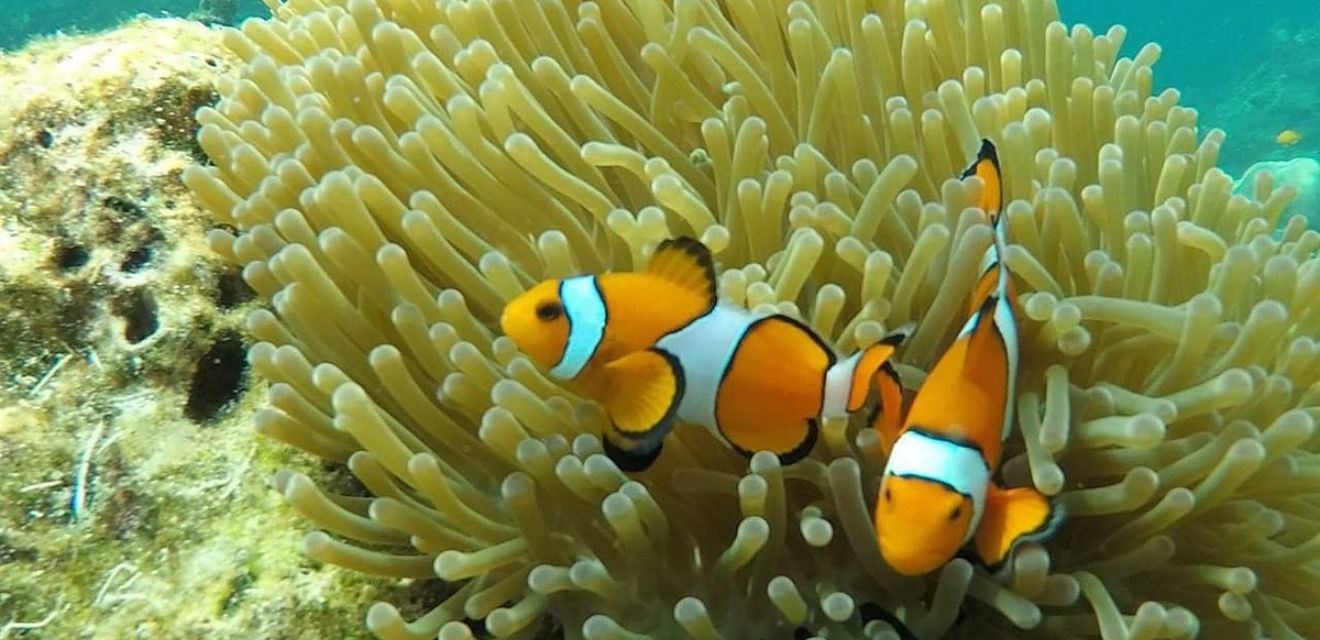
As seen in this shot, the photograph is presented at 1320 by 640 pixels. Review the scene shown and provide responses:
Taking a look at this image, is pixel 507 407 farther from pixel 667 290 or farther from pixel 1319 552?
pixel 1319 552

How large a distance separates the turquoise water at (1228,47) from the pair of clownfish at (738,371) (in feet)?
25.3

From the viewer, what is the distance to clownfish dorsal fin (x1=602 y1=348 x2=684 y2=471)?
106cm

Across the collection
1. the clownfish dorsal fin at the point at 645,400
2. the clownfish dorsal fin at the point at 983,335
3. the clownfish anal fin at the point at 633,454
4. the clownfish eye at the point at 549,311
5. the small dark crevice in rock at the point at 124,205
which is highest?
the clownfish dorsal fin at the point at 983,335

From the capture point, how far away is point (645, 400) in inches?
42.0

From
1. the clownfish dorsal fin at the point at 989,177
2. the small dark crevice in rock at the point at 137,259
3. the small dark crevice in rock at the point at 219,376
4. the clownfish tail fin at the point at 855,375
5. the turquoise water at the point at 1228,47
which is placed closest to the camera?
the clownfish tail fin at the point at 855,375

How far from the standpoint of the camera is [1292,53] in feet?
45.5

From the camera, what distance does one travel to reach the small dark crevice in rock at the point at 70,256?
1656 mm

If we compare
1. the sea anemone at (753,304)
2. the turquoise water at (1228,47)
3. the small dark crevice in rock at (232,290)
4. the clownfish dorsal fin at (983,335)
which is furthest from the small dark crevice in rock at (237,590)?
the turquoise water at (1228,47)

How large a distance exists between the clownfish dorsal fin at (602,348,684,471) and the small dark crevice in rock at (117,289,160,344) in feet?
2.92

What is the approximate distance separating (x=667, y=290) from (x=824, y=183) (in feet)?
1.19

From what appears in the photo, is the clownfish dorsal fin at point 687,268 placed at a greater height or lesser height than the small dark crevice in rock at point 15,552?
greater

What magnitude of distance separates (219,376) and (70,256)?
342 millimetres

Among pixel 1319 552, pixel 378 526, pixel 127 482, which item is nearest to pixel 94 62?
pixel 127 482

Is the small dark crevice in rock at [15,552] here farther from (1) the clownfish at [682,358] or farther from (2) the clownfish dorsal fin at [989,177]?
(2) the clownfish dorsal fin at [989,177]
